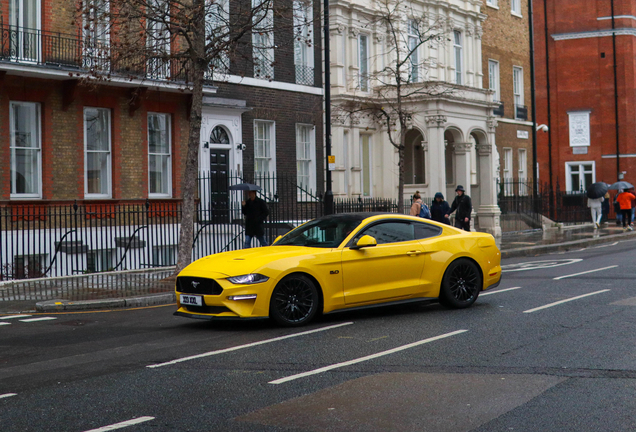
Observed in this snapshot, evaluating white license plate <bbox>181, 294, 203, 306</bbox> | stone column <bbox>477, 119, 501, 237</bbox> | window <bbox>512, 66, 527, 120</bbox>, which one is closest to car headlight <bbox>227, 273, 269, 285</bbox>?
white license plate <bbox>181, 294, 203, 306</bbox>

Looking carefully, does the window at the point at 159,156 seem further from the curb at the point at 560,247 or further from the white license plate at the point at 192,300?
the white license plate at the point at 192,300

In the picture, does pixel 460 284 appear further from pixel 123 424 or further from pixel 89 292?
pixel 89 292

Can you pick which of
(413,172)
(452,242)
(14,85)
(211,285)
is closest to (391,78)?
(413,172)

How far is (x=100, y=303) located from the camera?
13.1m

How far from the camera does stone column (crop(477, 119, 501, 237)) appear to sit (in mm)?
32406

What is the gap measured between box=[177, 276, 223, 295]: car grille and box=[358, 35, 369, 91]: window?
2015 cm

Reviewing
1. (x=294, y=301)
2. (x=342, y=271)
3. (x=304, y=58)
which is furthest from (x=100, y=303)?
(x=304, y=58)

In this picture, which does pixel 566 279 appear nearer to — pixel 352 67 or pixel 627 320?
pixel 627 320

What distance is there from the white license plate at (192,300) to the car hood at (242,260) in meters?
0.29

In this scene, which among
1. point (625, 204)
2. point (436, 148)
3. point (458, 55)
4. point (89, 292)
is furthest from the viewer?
point (458, 55)

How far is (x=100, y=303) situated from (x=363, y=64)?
18932 mm

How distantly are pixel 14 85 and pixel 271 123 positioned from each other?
30.1 feet

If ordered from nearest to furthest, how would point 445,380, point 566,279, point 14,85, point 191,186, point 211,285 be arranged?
point 445,380
point 211,285
point 566,279
point 191,186
point 14,85

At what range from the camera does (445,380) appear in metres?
6.90
